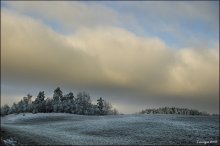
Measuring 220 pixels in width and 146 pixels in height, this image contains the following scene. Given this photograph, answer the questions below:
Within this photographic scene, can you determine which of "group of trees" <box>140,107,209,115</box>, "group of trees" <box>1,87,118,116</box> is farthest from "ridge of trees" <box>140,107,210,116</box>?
"group of trees" <box>1,87,118,116</box>

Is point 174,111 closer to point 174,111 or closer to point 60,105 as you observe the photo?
point 174,111

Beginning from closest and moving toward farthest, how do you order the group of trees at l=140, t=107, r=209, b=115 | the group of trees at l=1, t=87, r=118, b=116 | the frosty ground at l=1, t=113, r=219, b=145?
the frosty ground at l=1, t=113, r=219, b=145 → the group of trees at l=140, t=107, r=209, b=115 → the group of trees at l=1, t=87, r=118, b=116

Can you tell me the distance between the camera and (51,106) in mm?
106062

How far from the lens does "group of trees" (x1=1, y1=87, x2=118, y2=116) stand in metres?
105

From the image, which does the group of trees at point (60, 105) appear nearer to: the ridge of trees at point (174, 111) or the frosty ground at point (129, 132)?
the ridge of trees at point (174, 111)

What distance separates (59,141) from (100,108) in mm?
74757

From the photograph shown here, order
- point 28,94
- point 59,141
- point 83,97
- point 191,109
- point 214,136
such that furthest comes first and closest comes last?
point 28,94 < point 83,97 < point 191,109 < point 214,136 < point 59,141

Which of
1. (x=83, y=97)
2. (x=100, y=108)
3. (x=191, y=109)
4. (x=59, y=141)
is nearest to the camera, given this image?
(x=59, y=141)

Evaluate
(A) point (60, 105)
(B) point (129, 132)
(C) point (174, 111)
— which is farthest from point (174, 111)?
(B) point (129, 132)

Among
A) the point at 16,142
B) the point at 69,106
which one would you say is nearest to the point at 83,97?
the point at 69,106

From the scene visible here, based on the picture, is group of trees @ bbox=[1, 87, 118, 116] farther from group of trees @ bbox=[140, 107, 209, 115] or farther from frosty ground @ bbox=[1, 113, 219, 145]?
frosty ground @ bbox=[1, 113, 219, 145]

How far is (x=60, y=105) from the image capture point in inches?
4154

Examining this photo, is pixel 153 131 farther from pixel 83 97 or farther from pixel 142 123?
pixel 83 97

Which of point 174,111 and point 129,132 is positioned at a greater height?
point 174,111
